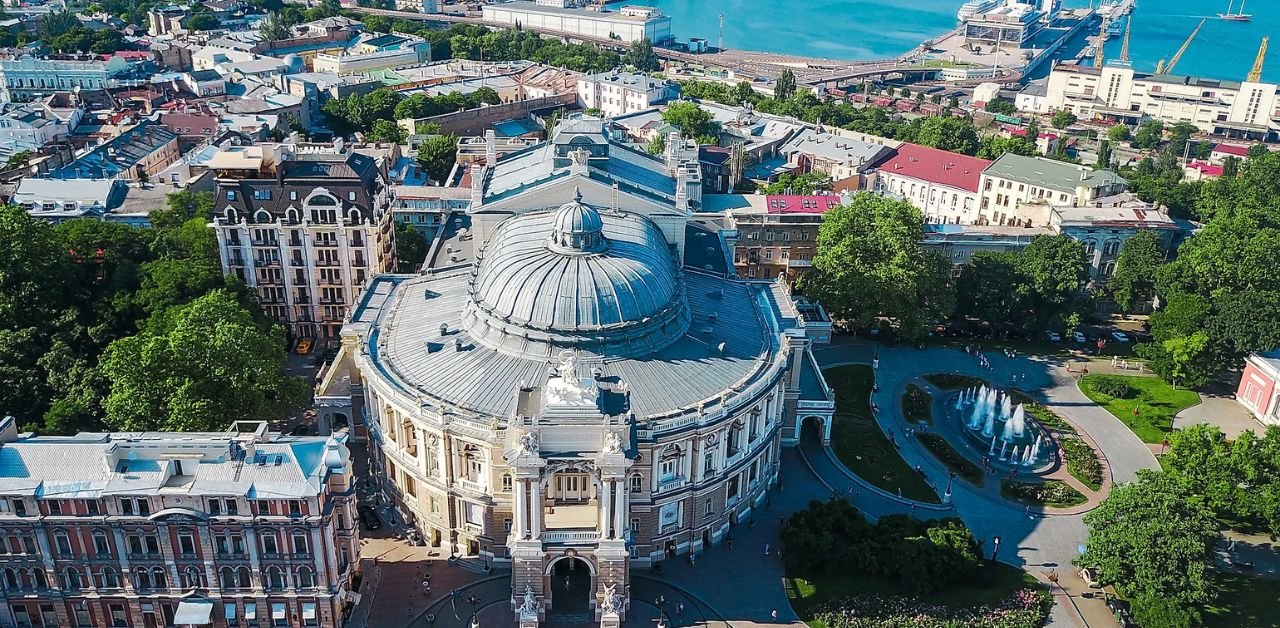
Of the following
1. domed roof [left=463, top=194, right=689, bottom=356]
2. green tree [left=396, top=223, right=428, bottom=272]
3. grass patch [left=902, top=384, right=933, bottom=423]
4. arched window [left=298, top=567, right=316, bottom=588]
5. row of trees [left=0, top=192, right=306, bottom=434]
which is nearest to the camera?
arched window [left=298, top=567, right=316, bottom=588]

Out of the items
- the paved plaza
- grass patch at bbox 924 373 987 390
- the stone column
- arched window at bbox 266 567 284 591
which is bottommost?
the paved plaza

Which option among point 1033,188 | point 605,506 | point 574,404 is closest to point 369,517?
point 605,506

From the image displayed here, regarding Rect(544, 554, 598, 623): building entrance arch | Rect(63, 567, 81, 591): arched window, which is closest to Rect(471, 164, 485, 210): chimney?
Rect(544, 554, 598, 623): building entrance arch

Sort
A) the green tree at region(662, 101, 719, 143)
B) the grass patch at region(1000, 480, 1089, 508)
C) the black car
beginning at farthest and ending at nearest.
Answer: the green tree at region(662, 101, 719, 143)
the grass patch at region(1000, 480, 1089, 508)
the black car

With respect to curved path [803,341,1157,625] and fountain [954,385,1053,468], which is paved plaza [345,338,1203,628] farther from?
fountain [954,385,1053,468]

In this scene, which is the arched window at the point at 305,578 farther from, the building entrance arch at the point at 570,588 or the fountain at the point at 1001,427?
the fountain at the point at 1001,427

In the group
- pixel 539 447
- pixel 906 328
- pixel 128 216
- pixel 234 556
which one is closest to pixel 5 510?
pixel 234 556

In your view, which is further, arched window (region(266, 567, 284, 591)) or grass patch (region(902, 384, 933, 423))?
grass patch (region(902, 384, 933, 423))

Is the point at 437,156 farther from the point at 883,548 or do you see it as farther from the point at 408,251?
the point at 883,548
